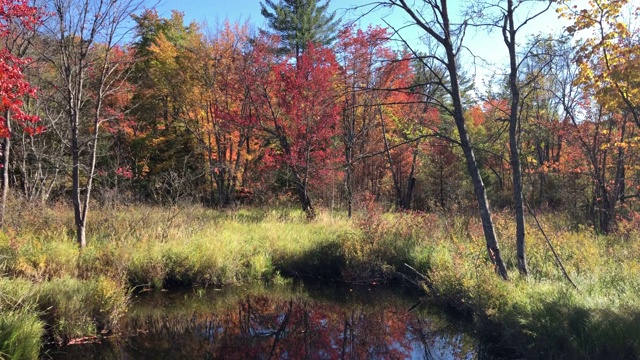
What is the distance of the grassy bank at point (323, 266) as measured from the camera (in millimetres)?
5434

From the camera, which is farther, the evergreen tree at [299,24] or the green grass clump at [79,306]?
the evergreen tree at [299,24]

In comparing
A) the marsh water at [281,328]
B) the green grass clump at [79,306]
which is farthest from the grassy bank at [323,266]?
the marsh water at [281,328]

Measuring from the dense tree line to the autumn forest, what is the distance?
0.29 feet

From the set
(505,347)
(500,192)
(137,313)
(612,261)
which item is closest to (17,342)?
(137,313)

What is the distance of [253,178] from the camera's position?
2114cm

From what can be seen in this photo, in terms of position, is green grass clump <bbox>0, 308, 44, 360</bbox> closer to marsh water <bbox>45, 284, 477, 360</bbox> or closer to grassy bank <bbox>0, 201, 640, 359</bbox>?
grassy bank <bbox>0, 201, 640, 359</bbox>

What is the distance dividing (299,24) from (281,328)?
20.9m

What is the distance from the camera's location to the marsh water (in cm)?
636

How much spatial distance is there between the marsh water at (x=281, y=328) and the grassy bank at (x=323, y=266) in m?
0.44

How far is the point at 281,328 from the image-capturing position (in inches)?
297

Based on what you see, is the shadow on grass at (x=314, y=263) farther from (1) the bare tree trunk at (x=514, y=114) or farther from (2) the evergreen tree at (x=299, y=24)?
(2) the evergreen tree at (x=299, y=24)

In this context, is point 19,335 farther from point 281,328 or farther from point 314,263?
point 314,263

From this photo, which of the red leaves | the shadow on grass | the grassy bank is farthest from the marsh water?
the red leaves

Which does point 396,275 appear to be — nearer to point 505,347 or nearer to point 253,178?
point 505,347
